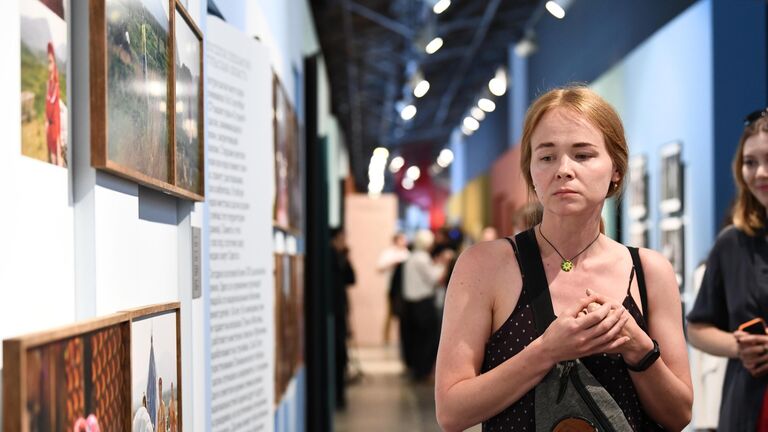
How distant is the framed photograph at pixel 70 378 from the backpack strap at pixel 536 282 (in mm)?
847

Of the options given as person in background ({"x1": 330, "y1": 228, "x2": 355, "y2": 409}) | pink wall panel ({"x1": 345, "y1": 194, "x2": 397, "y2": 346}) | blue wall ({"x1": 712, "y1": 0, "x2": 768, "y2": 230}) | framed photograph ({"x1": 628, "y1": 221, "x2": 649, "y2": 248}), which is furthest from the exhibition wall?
pink wall panel ({"x1": 345, "y1": 194, "x2": 397, "y2": 346})

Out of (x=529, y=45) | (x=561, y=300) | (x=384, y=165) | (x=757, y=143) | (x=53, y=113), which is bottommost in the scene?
(x=561, y=300)

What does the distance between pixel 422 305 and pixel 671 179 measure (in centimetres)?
608

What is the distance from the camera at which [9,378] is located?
1.14m

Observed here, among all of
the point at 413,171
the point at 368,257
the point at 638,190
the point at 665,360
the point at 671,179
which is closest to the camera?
the point at 665,360

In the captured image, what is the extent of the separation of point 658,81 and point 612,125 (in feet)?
20.3

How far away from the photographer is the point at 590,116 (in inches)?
81.8

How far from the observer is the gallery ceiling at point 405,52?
14492mm

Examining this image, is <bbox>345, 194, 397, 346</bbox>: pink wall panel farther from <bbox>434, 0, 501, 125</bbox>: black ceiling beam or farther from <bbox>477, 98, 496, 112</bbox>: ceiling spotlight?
<bbox>477, 98, 496, 112</bbox>: ceiling spotlight

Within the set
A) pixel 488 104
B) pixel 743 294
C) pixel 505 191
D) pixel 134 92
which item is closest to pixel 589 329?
pixel 134 92

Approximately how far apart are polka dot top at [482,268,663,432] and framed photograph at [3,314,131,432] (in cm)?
78

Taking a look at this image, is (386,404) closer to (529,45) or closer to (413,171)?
(413,171)

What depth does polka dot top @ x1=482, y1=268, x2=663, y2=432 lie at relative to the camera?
2049 millimetres

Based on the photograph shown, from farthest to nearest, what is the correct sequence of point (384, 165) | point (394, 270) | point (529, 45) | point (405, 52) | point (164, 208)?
1. point (384, 165)
2. point (405, 52)
3. point (394, 270)
4. point (529, 45)
5. point (164, 208)
